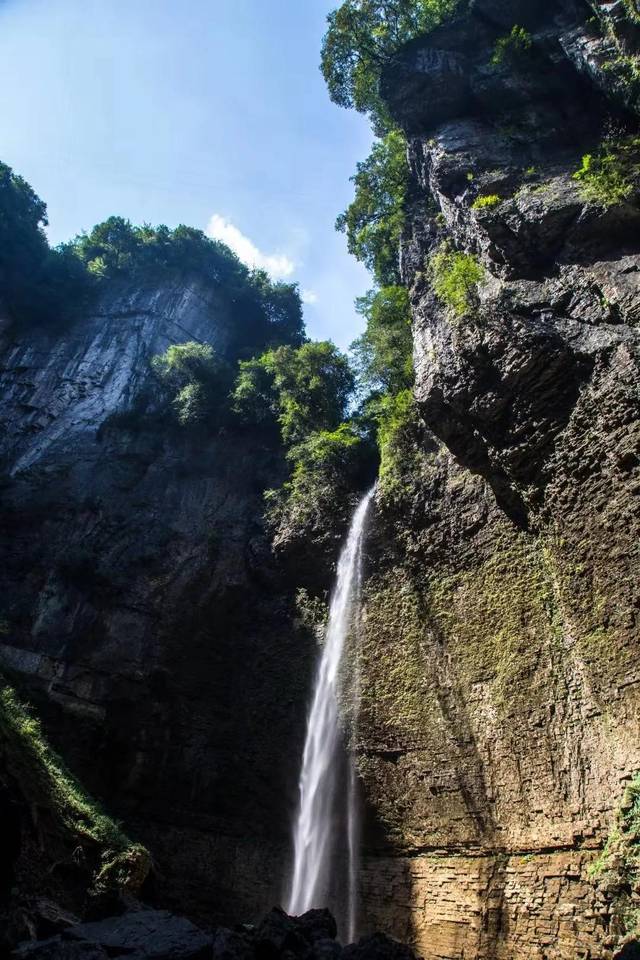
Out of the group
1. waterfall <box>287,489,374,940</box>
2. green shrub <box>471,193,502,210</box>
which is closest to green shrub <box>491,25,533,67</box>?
green shrub <box>471,193,502,210</box>

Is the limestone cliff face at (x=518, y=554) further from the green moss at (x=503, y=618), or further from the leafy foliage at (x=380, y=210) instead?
the leafy foliage at (x=380, y=210)

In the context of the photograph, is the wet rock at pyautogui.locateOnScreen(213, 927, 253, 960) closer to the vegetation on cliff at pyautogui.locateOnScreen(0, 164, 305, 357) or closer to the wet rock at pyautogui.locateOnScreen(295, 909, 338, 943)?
the wet rock at pyautogui.locateOnScreen(295, 909, 338, 943)

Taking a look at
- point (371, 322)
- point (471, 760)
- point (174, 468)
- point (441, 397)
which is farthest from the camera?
point (174, 468)

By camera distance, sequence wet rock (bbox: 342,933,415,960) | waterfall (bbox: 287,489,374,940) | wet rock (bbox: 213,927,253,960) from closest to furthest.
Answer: wet rock (bbox: 213,927,253,960) → wet rock (bbox: 342,933,415,960) → waterfall (bbox: 287,489,374,940)

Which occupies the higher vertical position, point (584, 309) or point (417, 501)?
point (584, 309)

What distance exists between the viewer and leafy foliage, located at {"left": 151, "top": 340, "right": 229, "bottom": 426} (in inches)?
786

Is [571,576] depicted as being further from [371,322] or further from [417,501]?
[371,322]

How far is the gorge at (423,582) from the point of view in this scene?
8430mm

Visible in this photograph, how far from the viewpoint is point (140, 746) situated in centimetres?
1426

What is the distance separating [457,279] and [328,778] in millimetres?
10571

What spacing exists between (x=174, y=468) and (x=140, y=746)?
8.14 metres

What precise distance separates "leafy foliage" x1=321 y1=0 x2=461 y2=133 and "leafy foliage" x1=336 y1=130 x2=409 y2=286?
1084 mm

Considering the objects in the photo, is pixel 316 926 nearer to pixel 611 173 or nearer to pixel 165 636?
pixel 165 636

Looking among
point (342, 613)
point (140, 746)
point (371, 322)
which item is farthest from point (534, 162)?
point (140, 746)
